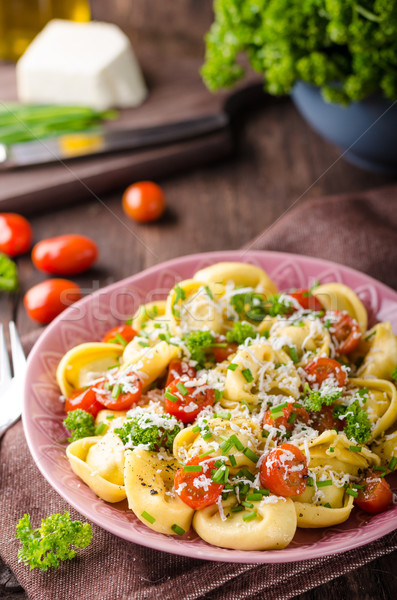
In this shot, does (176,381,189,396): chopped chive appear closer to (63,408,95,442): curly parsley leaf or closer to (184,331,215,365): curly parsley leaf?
(184,331,215,365): curly parsley leaf

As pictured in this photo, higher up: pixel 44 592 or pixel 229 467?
pixel 229 467

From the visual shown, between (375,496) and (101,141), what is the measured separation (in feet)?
14.3

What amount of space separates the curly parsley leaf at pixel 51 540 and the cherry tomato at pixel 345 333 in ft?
5.80

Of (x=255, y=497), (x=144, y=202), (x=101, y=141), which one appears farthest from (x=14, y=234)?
(x=255, y=497)

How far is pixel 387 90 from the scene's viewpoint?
4.91m

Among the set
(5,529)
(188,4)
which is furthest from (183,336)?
(188,4)

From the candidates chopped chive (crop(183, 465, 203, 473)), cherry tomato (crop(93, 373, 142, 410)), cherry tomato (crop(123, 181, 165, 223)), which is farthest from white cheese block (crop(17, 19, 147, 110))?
chopped chive (crop(183, 465, 203, 473))

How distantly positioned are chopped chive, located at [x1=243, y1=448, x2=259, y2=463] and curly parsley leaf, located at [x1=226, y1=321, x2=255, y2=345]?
0.82 meters

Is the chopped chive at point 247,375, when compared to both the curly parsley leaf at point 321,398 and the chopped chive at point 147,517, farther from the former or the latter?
the chopped chive at point 147,517

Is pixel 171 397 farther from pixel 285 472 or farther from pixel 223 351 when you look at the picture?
pixel 285 472

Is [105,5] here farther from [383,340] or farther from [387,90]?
[383,340]

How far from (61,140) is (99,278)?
5.58 ft

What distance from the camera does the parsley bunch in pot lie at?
15.2 ft

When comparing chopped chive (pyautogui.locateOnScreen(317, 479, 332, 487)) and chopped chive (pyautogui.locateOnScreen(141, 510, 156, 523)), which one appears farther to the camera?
chopped chive (pyautogui.locateOnScreen(317, 479, 332, 487))
